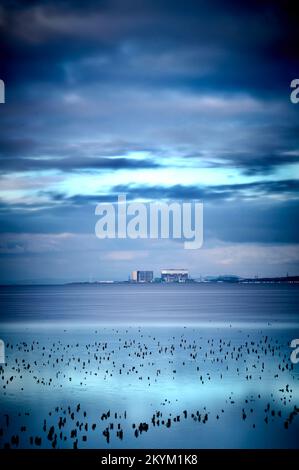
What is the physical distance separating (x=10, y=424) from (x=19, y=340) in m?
29.6

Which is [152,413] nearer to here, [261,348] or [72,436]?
[72,436]

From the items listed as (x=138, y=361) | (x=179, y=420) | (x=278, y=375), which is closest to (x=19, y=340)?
(x=138, y=361)

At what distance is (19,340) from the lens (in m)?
57.8

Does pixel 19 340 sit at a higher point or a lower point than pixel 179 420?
higher

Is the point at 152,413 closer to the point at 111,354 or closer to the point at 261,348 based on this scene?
the point at 111,354
